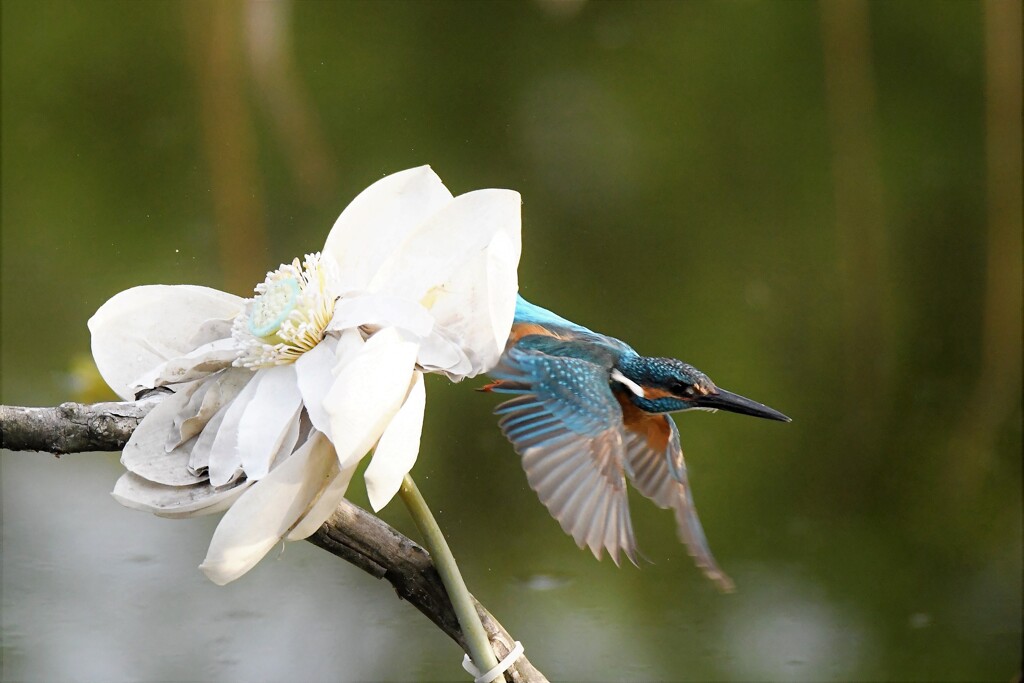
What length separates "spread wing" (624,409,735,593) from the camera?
2.40ft

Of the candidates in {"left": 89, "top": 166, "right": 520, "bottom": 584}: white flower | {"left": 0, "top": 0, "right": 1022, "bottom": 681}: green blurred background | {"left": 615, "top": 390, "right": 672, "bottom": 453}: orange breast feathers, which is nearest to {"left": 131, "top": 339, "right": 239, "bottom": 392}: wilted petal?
{"left": 89, "top": 166, "right": 520, "bottom": 584}: white flower

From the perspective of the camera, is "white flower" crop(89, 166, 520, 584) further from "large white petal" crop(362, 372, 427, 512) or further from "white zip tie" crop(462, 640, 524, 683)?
"white zip tie" crop(462, 640, 524, 683)

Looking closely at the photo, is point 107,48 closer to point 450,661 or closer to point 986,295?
point 450,661

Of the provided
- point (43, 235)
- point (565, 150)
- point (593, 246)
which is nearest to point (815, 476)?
point (593, 246)

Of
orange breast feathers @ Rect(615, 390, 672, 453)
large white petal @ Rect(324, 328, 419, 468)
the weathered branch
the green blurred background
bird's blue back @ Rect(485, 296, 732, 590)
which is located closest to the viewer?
large white petal @ Rect(324, 328, 419, 468)

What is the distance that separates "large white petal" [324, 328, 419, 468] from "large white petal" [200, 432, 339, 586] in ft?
0.06

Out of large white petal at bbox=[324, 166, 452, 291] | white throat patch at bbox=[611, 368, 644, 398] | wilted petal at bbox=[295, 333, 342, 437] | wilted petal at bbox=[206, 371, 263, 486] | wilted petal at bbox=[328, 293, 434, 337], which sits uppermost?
large white petal at bbox=[324, 166, 452, 291]

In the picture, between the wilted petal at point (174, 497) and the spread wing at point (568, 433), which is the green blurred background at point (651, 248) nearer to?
the spread wing at point (568, 433)

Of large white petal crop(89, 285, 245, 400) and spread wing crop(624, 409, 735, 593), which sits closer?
large white petal crop(89, 285, 245, 400)

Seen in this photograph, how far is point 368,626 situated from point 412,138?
585mm

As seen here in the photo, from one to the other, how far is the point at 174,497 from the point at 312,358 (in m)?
0.08

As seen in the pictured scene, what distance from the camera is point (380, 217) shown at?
1.51 ft

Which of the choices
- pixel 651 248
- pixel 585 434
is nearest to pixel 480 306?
pixel 585 434

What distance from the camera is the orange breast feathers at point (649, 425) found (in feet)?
2.53
